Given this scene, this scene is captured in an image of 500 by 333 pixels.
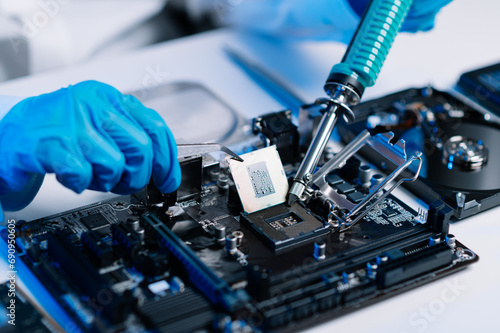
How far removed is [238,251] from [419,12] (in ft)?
5.77

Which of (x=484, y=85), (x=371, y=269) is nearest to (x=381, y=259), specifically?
(x=371, y=269)

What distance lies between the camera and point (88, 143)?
7.00 feet

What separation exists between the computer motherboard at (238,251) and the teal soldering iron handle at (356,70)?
4.9 inches

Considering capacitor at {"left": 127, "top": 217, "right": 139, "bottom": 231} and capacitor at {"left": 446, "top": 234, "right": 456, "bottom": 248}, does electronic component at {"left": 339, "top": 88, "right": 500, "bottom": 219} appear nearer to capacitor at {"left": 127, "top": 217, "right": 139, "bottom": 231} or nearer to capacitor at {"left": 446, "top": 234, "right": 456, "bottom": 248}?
capacitor at {"left": 446, "top": 234, "right": 456, "bottom": 248}

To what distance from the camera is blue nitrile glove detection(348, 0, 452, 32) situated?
3338mm

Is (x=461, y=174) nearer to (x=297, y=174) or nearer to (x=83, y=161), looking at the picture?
(x=297, y=174)

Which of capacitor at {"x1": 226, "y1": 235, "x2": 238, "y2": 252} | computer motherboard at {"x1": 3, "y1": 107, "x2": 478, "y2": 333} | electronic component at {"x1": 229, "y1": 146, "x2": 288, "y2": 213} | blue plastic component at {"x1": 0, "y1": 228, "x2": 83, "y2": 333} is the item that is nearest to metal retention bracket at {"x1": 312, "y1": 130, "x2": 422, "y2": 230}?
computer motherboard at {"x1": 3, "y1": 107, "x2": 478, "y2": 333}

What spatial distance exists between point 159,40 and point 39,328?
8.53ft

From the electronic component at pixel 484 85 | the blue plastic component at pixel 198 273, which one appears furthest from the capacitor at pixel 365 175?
the electronic component at pixel 484 85

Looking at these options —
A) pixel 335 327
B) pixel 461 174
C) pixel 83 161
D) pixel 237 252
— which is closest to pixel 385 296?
pixel 335 327

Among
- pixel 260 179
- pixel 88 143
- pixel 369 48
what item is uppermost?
pixel 369 48

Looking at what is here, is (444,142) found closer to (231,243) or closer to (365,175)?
(365,175)

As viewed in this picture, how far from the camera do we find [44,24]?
3652 millimetres

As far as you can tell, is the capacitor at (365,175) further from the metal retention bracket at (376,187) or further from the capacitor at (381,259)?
the capacitor at (381,259)
